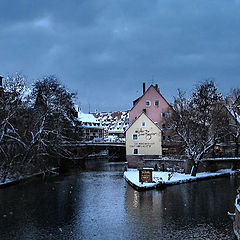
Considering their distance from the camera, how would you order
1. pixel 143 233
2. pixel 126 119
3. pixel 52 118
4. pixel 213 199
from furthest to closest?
pixel 126 119 < pixel 52 118 < pixel 213 199 < pixel 143 233

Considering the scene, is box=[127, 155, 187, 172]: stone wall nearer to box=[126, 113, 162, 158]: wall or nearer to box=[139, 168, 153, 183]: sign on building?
box=[126, 113, 162, 158]: wall

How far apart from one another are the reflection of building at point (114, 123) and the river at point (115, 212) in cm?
6365

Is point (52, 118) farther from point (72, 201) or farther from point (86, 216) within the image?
point (86, 216)

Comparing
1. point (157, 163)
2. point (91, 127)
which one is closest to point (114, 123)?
point (91, 127)

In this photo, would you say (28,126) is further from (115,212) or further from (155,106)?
(115,212)

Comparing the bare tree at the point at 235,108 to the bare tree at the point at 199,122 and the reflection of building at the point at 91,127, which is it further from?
the reflection of building at the point at 91,127

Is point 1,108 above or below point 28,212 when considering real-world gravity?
above

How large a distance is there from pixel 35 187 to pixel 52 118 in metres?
14.7

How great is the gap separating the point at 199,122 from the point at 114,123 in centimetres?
5871

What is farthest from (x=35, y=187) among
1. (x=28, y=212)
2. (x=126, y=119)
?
(x=126, y=119)

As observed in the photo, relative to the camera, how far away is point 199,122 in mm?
41562

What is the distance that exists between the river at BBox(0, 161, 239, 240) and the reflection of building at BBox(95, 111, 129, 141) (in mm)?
63649

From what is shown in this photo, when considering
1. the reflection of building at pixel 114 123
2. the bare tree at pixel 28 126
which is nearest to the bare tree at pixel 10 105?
the bare tree at pixel 28 126

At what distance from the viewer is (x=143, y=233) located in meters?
15.4
